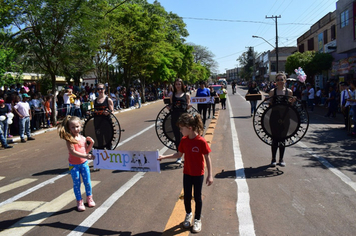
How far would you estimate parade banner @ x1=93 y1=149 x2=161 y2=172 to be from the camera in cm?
420

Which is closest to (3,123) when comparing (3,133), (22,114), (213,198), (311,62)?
(3,133)

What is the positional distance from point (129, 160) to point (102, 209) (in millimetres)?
1110

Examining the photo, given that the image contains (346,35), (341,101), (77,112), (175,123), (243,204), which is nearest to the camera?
(243,204)

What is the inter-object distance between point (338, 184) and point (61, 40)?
14.2m

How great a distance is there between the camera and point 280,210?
4512mm

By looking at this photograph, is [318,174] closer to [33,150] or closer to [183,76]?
[33,150]

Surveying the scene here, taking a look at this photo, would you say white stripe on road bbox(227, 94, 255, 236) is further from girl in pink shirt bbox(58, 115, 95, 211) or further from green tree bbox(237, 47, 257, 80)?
green tree bbox(237, 47, 257, 80)

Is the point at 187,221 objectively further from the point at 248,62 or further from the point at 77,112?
the point at 248,62

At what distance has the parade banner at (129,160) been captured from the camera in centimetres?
420

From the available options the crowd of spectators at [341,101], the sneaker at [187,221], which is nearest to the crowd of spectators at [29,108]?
the sneaker at [187,221]

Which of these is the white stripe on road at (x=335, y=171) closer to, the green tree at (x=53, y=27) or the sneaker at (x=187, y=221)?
the sneaker at (x=187, y=221)

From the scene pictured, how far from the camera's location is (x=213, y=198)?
199 inches

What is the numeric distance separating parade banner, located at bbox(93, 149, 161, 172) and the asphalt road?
2.50 feet

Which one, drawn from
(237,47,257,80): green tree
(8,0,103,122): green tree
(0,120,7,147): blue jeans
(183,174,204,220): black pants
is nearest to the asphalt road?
(183,174,204,220): black pants
